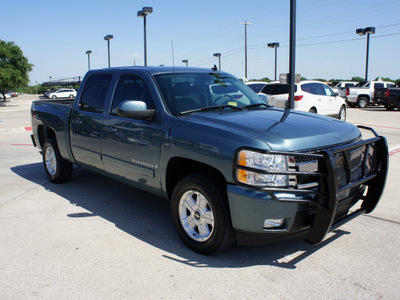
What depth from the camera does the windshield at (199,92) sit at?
4.28m

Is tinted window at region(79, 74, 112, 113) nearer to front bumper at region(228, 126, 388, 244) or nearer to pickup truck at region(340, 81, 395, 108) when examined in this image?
front bumper at region(228, 126, 388, 244)

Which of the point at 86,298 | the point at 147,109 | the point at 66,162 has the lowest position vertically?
the point at 86,298

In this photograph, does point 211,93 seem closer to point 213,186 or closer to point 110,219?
point 213,186

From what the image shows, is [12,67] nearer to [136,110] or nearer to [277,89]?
[277,89]

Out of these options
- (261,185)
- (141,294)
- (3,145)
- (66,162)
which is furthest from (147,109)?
(3,145)

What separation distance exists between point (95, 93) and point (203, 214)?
8.64 ft

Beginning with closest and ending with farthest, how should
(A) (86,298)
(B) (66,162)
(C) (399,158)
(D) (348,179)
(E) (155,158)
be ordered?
(A) (86,298), (D) (348,179), (E) (155,158), (B) (66,162), (C) (399,158)

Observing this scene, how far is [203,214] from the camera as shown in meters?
3.65

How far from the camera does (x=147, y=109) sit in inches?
169

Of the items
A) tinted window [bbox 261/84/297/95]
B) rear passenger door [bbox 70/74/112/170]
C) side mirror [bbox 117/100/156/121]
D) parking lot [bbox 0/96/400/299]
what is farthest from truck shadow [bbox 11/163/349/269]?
tinted window [bbox 261/84/297/95]

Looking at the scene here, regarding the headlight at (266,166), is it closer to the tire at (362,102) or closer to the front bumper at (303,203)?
the front bumper at (303,203)

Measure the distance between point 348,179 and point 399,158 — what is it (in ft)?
18.4

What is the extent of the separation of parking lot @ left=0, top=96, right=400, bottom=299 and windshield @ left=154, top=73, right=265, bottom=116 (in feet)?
4.74

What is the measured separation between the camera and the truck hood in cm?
333
